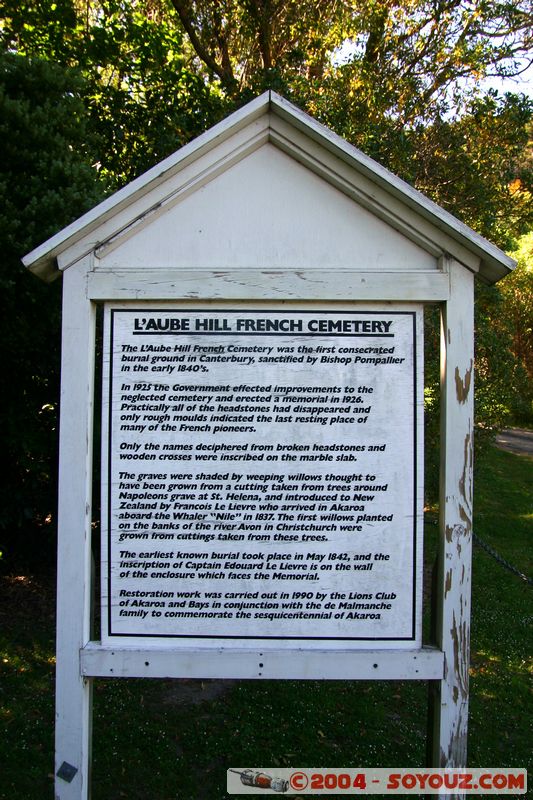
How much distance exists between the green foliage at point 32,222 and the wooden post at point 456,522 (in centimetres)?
337

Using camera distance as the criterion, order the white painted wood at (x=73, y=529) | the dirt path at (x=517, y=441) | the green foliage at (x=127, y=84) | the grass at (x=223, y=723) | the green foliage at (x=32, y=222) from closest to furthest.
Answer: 1. the white painted wood at (x=73, y=529)
2. the grass at (x=223, y=723)
3. the green foliage at (x=32, y=222)
4. the green foliage at (x=127, y=84)
5. the dirt path at (x=517, y=441)

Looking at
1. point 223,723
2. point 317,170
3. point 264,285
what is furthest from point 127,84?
point 223,723

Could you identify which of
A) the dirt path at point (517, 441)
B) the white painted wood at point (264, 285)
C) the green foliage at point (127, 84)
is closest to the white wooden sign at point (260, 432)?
the white painted wood at point (264, 285)

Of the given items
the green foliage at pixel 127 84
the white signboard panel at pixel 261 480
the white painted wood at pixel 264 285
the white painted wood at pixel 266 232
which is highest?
the green foliage at pixel 127 84

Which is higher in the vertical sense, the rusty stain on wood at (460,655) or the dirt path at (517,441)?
the dirt path at (517,441)

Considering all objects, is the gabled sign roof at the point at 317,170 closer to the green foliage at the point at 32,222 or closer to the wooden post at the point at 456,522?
the wooden post at the point at 456,522

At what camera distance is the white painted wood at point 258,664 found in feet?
10.0

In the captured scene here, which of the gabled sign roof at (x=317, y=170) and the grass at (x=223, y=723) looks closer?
the gabled sign roof at (x=317, y=170)

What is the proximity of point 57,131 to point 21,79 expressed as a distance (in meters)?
0.52

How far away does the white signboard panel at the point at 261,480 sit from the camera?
308 centimetres

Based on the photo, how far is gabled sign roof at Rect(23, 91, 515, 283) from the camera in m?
2.99

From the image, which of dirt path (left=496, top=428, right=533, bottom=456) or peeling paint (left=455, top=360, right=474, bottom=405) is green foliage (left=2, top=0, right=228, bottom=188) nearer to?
peeling paint (left=455, top=360, right=474, bottom=405)

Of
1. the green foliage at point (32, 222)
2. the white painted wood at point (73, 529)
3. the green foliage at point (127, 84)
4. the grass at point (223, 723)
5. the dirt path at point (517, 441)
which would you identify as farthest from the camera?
the dirt path at point (517, 441)

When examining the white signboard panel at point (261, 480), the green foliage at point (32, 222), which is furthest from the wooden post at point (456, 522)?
the green foliage at point (32, 222)
